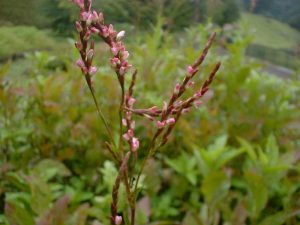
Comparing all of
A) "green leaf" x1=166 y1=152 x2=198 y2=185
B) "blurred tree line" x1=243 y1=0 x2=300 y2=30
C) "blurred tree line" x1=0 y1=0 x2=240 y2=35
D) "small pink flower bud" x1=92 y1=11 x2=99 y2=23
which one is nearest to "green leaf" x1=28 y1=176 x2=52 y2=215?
"green leaf" x1=166 y1=152 x2=198 y2=185

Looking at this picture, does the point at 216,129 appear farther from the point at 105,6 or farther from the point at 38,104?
the point at 105,6

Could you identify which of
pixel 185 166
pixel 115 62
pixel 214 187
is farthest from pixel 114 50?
pixel 185 166

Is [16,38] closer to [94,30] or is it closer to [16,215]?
[16,215]

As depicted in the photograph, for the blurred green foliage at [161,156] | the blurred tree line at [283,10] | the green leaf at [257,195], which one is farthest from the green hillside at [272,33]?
the green leaf at [257,195]

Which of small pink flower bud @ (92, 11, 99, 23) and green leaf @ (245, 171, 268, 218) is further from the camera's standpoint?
green leaf @ (245, 171, 268, 218)

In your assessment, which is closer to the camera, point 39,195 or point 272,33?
point 39,195

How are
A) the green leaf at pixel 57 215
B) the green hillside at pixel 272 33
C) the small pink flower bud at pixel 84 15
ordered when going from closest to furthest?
the small pink flower bud at pixel 84 15, the green leaf at pixel 57 215, the green hillside at pixel 272 33

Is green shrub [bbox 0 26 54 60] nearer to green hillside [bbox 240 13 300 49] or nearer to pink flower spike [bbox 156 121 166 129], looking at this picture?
pink flower spike [bbox 156 121 166 129]

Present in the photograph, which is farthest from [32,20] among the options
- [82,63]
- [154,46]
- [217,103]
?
[82,63]

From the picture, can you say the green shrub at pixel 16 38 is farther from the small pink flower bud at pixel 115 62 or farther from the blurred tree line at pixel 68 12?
the small pink flower bud at pixel 115 62
